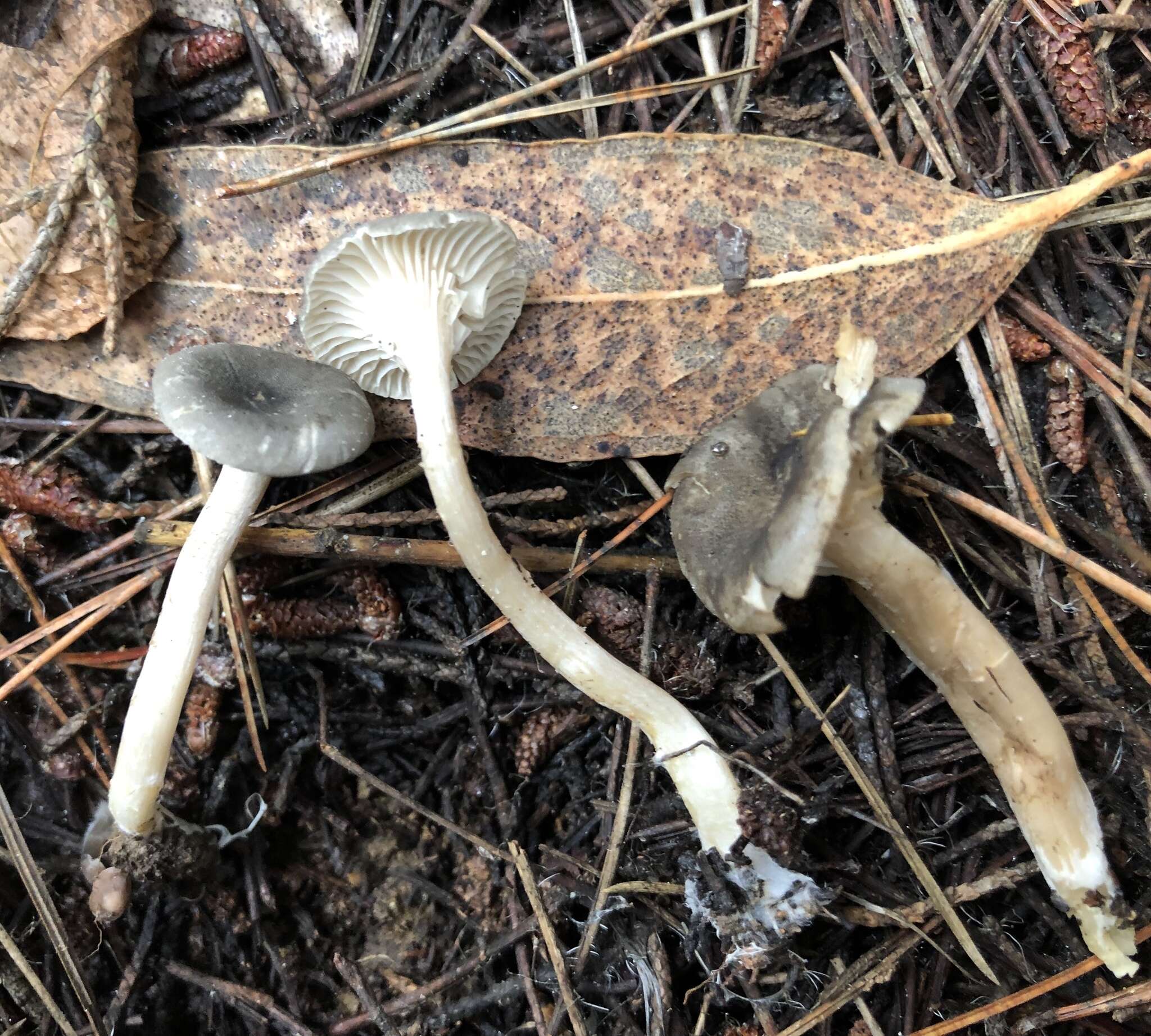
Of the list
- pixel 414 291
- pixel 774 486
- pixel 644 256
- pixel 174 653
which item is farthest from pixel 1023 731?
pixel 174 653

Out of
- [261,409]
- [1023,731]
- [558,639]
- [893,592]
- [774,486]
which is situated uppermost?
[261,409]

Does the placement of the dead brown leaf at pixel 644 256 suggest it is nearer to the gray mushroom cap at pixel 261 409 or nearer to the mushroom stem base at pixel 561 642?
the gray mushroom cap at pixel 261 409

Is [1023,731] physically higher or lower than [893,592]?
lower

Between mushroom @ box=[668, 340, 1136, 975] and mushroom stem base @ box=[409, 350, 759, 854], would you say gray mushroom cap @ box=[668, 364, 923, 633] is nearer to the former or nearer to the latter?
mushroom @ box=[668, 340, 1136, 975]

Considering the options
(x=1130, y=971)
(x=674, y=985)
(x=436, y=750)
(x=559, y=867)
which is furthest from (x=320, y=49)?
(x=1130, y=971)

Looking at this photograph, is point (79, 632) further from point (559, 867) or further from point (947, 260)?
point (947, 260)

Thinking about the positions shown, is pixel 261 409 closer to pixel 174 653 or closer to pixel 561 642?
pixel 174 653

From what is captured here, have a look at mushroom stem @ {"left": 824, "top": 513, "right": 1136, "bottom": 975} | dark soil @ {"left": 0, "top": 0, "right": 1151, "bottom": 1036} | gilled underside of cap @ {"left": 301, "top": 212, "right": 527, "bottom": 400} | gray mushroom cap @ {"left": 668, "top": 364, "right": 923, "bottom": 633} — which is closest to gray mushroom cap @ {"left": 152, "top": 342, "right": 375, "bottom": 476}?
gilled underside of cap @ {"left": 301, "top": 212, "right": 527, "bottom": 400}
